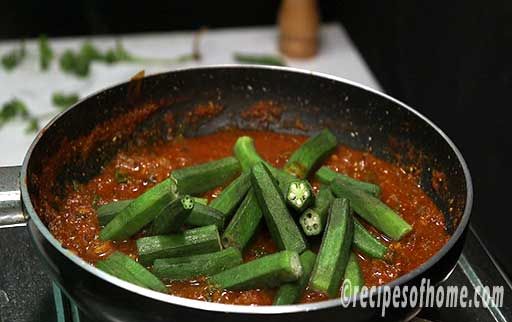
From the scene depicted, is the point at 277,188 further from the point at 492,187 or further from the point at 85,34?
the point at 85,34

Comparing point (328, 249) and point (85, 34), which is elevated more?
point (328, 249)

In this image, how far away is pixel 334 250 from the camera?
1.31 m

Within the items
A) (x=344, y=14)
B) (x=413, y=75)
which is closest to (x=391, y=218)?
(x=413, y=75)

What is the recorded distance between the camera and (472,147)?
2168 millimetres

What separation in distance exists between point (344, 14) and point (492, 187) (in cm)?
152

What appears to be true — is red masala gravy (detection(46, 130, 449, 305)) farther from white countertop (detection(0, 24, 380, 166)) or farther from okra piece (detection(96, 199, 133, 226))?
white countertop (detection(0, 24, 380, 166))

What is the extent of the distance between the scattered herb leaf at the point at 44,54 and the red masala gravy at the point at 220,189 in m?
1.38

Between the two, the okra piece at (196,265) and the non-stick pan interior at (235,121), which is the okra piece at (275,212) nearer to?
the okra piece at (196,265)

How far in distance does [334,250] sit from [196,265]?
10.5 inches

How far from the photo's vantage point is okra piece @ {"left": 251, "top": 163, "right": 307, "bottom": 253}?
1328 mm

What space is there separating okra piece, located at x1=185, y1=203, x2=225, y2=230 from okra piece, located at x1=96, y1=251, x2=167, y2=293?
5.8 inches

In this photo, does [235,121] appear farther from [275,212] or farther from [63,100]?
[63,100]

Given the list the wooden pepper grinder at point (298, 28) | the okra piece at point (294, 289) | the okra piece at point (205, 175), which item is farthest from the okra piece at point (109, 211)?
the wooden pepper grinder at point (298, 28)

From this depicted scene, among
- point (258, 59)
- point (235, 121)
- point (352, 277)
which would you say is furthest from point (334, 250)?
point (258, 59)
